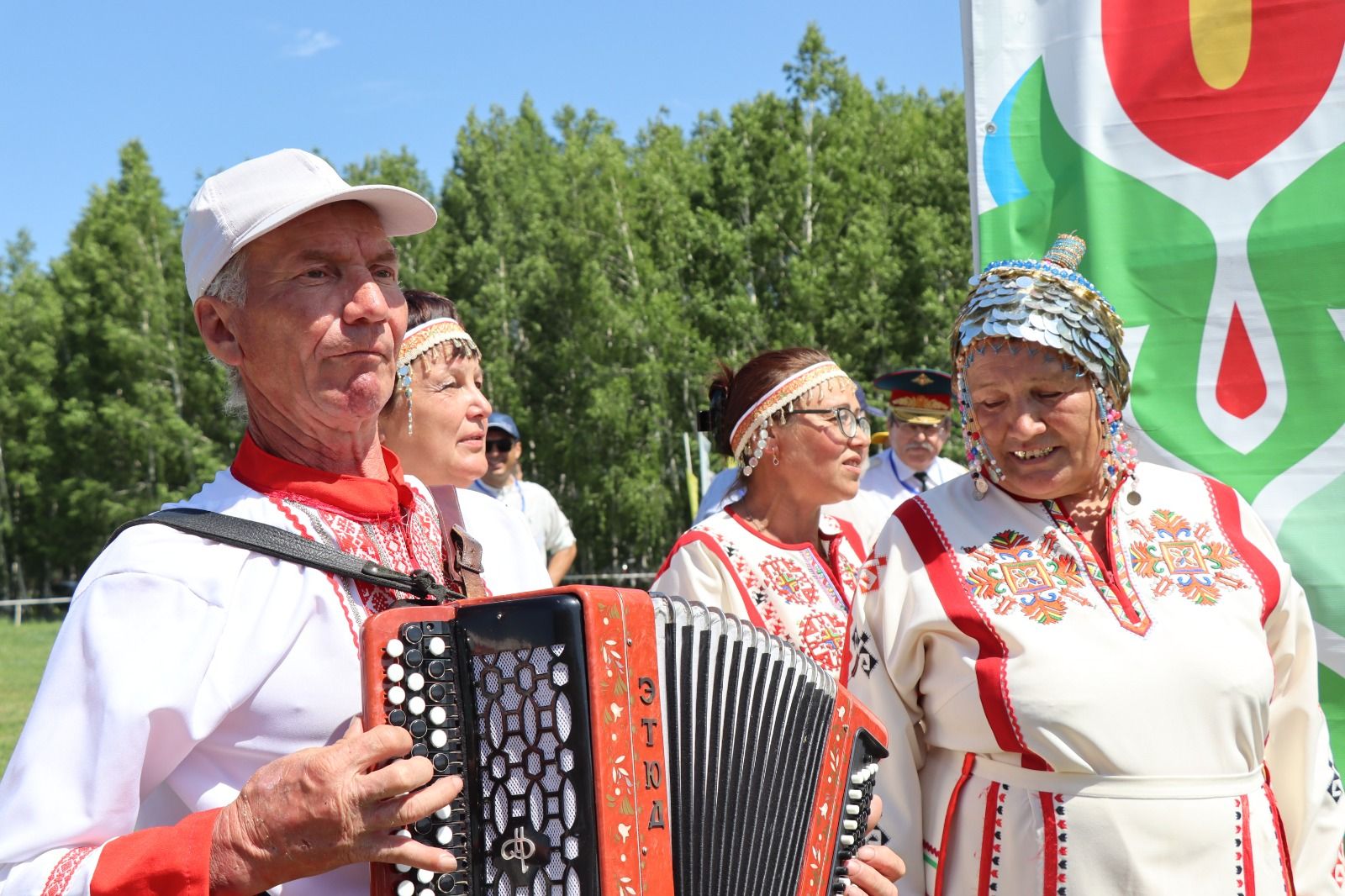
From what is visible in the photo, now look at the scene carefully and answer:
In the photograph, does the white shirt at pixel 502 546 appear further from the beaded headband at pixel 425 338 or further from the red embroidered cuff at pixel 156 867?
the beaded headband at pixel 425 338

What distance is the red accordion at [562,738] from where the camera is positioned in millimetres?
1514

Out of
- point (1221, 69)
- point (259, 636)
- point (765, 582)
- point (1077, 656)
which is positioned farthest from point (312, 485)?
point (1221, 69)

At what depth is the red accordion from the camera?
151 cm

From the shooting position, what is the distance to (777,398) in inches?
166

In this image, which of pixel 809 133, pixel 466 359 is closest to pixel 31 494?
pixel 809 133

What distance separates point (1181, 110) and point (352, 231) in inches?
102

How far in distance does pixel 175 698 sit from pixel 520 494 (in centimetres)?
660

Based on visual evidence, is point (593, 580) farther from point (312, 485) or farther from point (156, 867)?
point (156, 867)

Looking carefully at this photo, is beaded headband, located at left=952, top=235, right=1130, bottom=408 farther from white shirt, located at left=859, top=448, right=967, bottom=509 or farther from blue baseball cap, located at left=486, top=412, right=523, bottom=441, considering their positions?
blue baseball cap, located at left=486, top=412, right=523, bottom=441

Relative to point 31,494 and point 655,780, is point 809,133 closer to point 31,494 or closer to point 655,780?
point 31,494

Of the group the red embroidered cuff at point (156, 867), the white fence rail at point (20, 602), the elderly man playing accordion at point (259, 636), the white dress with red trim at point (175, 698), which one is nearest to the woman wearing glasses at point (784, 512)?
the elderly man playing accordion at point (259, 636)

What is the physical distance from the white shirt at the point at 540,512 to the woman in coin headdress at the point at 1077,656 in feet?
17.6

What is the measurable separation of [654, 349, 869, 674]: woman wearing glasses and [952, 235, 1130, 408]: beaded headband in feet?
3.93

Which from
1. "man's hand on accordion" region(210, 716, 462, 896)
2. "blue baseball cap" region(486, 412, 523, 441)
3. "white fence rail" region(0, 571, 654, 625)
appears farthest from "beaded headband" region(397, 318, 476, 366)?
"white fence rail" region(0, 571, 654, 625)
